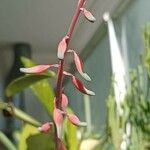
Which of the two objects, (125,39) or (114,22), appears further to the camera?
(114,22)

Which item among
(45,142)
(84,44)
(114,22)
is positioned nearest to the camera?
(45,142)

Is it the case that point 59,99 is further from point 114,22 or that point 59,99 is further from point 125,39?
point 114,22

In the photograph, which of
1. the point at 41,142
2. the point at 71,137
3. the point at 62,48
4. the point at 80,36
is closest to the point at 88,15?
the point at 62,48

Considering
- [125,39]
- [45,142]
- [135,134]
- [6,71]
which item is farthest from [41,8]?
[45,142]

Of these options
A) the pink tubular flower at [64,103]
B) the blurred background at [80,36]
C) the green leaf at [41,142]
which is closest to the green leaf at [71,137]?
the green leaf at [41,142]

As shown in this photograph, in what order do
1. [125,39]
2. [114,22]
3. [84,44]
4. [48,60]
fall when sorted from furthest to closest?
[48,60], [84,44], [114,22], [125,39]

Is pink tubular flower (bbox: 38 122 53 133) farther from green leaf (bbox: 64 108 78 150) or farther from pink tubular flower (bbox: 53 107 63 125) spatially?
green leaf (bbox: 64 108 78 150)

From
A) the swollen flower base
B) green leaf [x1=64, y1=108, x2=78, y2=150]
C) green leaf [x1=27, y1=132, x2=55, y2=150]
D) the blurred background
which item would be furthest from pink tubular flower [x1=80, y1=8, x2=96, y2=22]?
the blurred background

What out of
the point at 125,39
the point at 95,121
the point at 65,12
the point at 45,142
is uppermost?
the point at 65,12

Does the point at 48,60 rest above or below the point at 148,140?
above

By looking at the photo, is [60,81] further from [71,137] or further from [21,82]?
[71,137]
